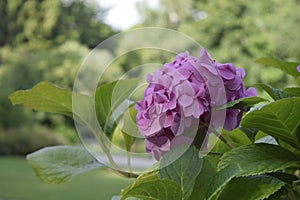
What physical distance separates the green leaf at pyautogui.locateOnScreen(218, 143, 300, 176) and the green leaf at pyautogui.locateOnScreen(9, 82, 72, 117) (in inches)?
4.8

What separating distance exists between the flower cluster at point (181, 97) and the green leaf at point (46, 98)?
0.22ft

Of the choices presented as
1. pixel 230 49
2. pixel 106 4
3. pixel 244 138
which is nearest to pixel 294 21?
pixel 230 49

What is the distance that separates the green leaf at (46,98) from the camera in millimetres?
317

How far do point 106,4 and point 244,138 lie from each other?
15347mm

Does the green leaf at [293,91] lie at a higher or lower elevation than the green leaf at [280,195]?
higher

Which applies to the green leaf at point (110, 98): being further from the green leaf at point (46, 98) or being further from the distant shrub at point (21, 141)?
the distant shrub at point (21, 141)

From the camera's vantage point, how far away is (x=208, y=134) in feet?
0.89

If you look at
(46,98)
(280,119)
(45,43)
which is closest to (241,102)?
(280,119)

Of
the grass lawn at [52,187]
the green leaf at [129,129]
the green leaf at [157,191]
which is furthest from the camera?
the grass lawn at [52,187]

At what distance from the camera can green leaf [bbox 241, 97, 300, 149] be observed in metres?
A: 0.24

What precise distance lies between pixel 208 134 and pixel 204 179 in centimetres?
3

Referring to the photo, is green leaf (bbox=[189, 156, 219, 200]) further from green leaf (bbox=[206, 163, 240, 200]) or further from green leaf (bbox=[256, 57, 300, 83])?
green leaf (bbox=[256, 57, 300, 83])

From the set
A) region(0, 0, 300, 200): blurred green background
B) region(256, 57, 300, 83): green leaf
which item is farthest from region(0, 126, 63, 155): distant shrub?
region(256, 57, 300, 83): green leaf

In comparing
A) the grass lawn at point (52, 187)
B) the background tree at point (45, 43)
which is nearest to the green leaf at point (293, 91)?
the grass lawn at point (52, 187)
